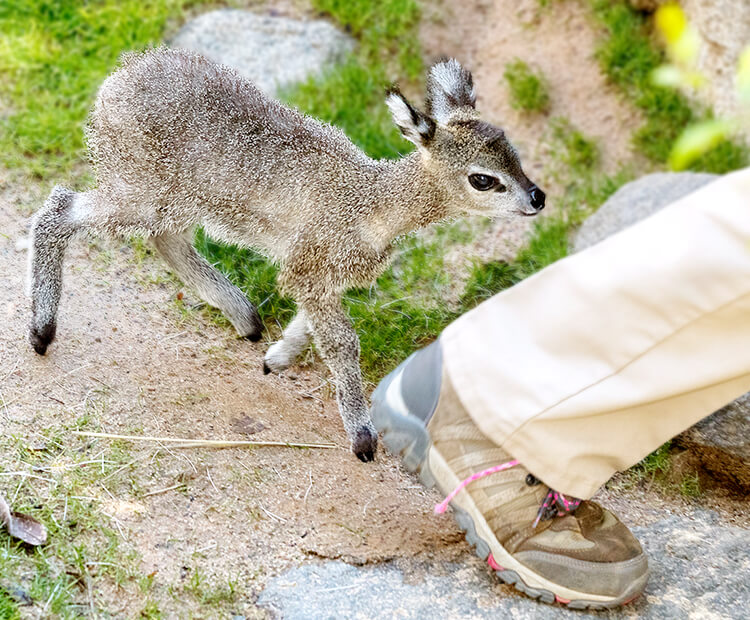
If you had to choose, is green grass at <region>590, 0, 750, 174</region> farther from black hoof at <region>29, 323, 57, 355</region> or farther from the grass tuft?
black hoof at <region>29, 323, 57, 355</region>

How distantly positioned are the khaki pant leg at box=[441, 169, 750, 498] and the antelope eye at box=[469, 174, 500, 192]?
142cm

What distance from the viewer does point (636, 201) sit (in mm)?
5941

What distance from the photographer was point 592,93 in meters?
7.18

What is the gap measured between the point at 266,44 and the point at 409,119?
3.18m

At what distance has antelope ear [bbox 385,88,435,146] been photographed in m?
4.14

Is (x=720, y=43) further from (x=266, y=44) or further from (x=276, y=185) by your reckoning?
(x=276, y=185)

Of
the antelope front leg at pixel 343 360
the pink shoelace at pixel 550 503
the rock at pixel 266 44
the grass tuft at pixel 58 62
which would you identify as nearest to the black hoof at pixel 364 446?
the antelope front leg at pixel 343 360

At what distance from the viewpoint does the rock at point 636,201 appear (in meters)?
5.83

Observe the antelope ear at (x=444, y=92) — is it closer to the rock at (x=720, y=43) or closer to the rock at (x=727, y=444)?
the rock at (x=727, y=444)

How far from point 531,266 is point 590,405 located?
298cm

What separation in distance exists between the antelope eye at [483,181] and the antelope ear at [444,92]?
1.18 feet

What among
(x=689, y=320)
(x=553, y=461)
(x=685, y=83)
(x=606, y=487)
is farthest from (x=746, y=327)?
(x=685, y=83)

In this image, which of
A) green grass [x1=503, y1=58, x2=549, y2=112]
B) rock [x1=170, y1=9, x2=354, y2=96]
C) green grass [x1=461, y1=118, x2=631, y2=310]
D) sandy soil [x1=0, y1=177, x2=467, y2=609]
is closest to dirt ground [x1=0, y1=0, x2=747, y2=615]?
sandy soil [x1=0, y1=177, x2=467, y2=609]

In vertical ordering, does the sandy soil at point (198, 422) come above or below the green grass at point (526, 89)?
below
